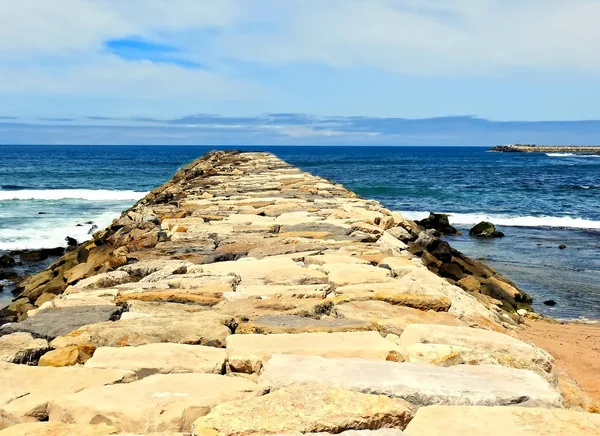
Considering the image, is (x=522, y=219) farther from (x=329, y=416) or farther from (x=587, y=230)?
(x=329, y=416)

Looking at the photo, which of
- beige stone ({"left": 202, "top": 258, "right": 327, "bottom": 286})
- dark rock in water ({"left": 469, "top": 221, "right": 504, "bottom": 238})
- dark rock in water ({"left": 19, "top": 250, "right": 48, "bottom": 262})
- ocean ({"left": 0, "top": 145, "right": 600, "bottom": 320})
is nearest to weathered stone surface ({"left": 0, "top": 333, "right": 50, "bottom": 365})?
beige stone ({"left": 202, "top": 258, "right": 327, "bottom": 286})

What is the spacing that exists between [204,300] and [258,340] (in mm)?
686

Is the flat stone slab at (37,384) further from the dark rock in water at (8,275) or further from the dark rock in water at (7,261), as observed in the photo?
the dark rock in water at (7,261)

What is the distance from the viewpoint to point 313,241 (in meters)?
4.63

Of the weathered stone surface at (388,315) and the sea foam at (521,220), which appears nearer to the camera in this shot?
the weathered stone surface at (388,315)

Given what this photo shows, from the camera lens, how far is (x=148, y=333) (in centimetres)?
263

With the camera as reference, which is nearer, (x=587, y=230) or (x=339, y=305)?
(x=339, y=305)

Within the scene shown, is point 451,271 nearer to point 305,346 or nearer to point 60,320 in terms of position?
point 305,346

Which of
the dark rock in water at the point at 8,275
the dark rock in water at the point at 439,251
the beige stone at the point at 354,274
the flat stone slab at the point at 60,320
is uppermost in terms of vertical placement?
the beige stone at the point at 354,274

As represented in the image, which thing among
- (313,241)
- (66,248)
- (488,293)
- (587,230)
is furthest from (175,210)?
(587,230)

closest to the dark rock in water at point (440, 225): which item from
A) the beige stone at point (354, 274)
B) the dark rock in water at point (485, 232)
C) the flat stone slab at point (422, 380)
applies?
the dark rock in water at point (485, 232)

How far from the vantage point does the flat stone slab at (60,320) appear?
2.69 meters

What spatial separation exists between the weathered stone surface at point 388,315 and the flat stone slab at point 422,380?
517 mm

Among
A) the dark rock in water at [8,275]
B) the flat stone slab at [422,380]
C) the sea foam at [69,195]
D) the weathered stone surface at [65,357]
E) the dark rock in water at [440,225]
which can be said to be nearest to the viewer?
the flat stone slab at [422,380]
